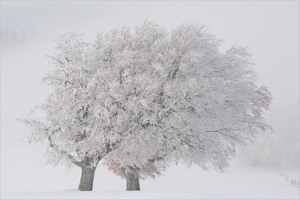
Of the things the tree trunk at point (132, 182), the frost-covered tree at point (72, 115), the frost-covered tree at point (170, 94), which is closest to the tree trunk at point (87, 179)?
the frost-covered tree at point (72, 115)

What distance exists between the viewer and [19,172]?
12294cm

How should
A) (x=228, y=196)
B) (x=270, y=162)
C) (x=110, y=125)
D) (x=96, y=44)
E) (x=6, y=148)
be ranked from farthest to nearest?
(x=6, y=148) → (x=270, y=162) → (x=96, y=44) → (x=110, y=125) → (x=228, y=196)

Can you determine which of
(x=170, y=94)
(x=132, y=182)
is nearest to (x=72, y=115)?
(x=170, y=94)

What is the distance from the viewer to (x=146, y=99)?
3612 cm

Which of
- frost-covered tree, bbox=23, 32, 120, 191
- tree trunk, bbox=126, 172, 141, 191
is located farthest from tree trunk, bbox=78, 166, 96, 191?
tree trunk, bbox=126, 172, 141, 191

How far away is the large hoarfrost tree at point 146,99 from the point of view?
37000mm

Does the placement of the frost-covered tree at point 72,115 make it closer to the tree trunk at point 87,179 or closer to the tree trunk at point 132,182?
the tree trunk at point 87,179

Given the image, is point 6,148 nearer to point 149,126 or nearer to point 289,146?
point 289,146

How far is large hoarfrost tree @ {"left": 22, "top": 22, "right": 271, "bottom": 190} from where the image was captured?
3700 centimetres

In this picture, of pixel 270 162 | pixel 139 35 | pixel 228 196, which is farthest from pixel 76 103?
pixel 270 162

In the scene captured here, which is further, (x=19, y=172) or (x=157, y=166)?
(x=19, y=172)

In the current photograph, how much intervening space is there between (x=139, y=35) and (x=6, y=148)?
Result: 465 ft

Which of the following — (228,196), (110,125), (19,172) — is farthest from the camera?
(19,172)

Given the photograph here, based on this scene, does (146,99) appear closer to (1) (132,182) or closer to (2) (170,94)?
(2) (170,94)
